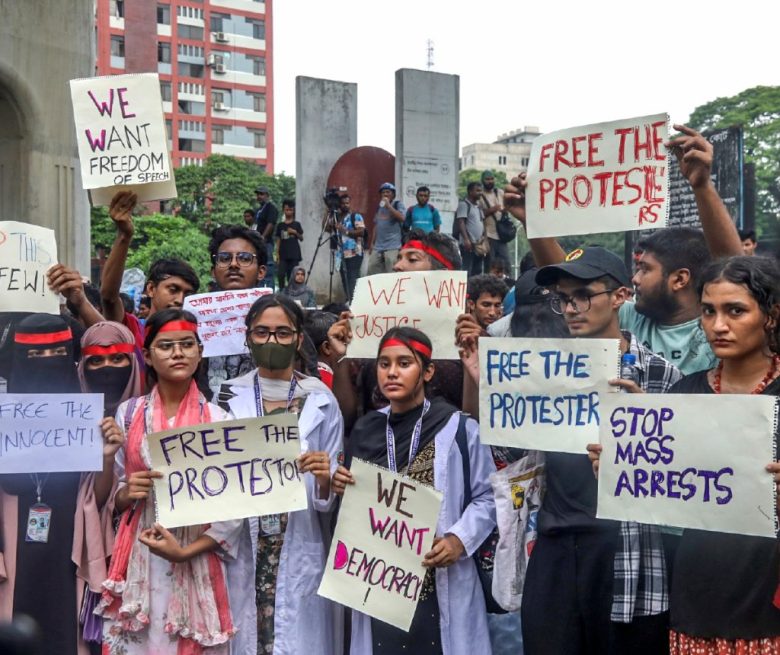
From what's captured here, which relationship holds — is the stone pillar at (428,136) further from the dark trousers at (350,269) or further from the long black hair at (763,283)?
the long black hair at (763,283)

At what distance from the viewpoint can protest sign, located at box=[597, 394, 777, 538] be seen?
2984 millimetres

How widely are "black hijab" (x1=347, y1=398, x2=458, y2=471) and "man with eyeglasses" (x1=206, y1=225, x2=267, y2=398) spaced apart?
1090mm

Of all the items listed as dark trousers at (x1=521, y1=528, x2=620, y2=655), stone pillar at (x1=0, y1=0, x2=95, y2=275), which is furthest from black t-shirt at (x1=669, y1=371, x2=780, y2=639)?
stone pillar at (x1=0, y1=0, x2=95, y2=275)

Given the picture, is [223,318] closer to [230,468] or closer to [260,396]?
[260,396]

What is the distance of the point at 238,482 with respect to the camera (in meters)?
4.11

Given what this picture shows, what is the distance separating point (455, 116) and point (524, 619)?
Answer: 15.7 m

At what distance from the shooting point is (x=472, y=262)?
50.8 feet

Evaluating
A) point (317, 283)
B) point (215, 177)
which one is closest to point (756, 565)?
point (317, 283)

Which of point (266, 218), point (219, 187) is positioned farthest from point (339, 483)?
point (219, 187)

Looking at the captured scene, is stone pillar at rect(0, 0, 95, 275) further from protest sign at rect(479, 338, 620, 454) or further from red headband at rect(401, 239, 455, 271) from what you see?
protest sign at rect(479, 338, 620, 454)

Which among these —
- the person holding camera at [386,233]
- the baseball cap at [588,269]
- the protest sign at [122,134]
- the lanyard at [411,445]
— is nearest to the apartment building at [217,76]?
the person holding camera at [386,233]

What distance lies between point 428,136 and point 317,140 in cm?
214

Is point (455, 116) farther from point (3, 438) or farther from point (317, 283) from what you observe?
point (3, 438)

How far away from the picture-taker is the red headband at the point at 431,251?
16.9ft
